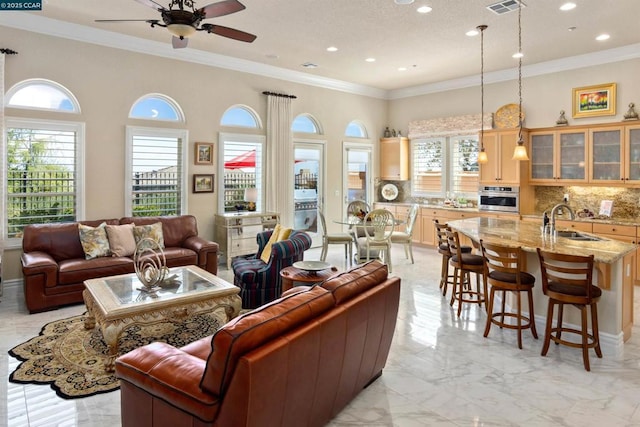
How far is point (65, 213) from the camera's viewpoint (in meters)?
5.88

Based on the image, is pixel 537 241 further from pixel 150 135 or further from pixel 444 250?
pixel 150 135

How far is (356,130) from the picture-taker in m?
9.57

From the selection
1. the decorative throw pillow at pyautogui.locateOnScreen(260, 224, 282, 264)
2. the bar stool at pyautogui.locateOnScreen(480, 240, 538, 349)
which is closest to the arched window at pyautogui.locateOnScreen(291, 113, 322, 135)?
the decorative throw pillow at pyautogui.locateOnScreen(260, 224, 282, 264)

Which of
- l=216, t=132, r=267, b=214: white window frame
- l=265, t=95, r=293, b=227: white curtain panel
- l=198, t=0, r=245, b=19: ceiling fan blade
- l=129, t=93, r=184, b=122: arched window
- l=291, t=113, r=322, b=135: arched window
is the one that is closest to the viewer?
l=198, t=0, r=245, b=19: ceiling fan blade

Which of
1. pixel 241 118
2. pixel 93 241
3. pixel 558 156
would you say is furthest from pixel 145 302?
pixel 558 156

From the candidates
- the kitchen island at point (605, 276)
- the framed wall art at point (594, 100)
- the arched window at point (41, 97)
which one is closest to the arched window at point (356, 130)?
the framed wall art at point (594, 100)

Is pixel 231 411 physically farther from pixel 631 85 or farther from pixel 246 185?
pixel 631 85

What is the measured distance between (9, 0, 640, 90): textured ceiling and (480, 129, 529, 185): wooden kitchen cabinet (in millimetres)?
1236

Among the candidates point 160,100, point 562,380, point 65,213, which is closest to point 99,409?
point 562,380

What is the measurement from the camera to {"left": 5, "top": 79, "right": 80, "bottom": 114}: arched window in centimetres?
541

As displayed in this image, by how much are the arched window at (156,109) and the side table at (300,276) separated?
3.63 m

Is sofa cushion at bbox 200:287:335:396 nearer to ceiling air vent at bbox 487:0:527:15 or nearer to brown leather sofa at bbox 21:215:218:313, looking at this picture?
brown leather sofa at bbox 21:215:218:313

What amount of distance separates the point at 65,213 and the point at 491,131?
7147 mm

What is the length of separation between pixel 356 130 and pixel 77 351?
7.23m
